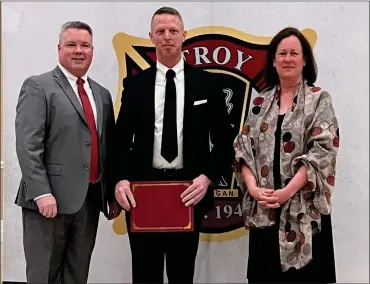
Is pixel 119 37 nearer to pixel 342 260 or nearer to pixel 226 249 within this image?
pixel 226 249

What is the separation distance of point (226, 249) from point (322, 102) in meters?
1.18

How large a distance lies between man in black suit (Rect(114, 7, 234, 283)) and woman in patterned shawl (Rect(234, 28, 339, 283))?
0.17 metres

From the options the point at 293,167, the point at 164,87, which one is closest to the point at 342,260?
the point at 293,167

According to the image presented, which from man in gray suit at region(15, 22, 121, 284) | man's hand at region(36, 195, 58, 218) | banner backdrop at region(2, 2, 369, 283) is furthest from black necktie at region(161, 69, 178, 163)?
banner backdrop at region(2, 2, 369, 283)

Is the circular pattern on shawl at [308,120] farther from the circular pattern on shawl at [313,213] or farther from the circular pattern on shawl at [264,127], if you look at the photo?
the circular pattern on shawl at [313,213]

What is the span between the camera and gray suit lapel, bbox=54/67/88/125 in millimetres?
2115

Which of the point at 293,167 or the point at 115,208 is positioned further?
the point at 115,208

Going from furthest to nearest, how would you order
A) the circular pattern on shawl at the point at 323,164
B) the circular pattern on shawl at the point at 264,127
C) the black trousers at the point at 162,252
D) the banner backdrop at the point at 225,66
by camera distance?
the banner backdrop at the point at 225,66 → the black trousers at the point at 162,252 → the circular pattern on shawl at the point at 264,127 → the circular pattern on shawl at the point at 323,164

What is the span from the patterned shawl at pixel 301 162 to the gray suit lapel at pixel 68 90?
748mm

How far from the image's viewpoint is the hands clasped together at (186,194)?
6.92ft

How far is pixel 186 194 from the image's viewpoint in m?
2.11

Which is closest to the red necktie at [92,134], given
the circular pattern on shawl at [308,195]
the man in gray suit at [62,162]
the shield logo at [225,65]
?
the man in gray suit at [62,162]

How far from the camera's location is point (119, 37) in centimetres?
276

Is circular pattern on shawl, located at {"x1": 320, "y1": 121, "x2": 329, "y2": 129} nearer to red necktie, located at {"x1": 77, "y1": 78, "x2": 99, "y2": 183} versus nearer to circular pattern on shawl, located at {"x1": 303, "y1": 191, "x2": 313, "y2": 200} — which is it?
circular pattern on shawl, located at {"x1": 303, "y1": 191, "x2": 313, "y2": 200}
